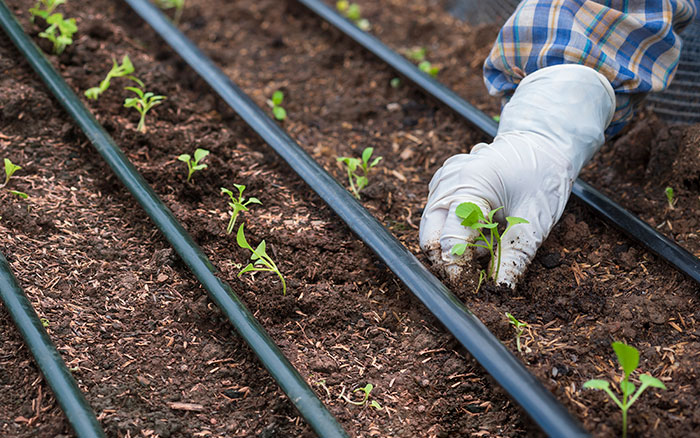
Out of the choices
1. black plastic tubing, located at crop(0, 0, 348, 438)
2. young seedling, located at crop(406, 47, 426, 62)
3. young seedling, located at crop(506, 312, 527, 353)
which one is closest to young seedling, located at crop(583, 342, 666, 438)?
young seedling, located at crop(506, 312, 527, 353)

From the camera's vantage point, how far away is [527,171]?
7.57 feet

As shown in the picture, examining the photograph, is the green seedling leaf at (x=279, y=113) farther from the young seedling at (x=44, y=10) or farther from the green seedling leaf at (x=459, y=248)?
the green seedling leaf at (x=459, y=248)

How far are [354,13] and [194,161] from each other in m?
2.08

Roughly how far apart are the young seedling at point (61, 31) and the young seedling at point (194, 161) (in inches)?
43.4

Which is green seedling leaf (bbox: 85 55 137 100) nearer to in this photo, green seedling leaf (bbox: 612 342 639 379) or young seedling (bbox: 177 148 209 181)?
young seedling (bbox: 177 148 209 181)

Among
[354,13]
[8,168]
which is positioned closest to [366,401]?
[8,168]

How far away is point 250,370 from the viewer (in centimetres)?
216

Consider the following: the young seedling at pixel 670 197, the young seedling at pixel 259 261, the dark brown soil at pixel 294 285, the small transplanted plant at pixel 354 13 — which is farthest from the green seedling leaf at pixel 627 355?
the small transplanted plant at pixel 354 13

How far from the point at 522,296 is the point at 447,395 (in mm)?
467

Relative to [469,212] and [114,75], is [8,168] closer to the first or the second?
[114,75]

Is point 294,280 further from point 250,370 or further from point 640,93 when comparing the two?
point 640,93

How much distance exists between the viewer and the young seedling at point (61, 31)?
340 cm

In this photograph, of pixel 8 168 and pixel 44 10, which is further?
pixel 44 10

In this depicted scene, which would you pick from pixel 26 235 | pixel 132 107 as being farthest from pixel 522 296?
pixel 132 107
